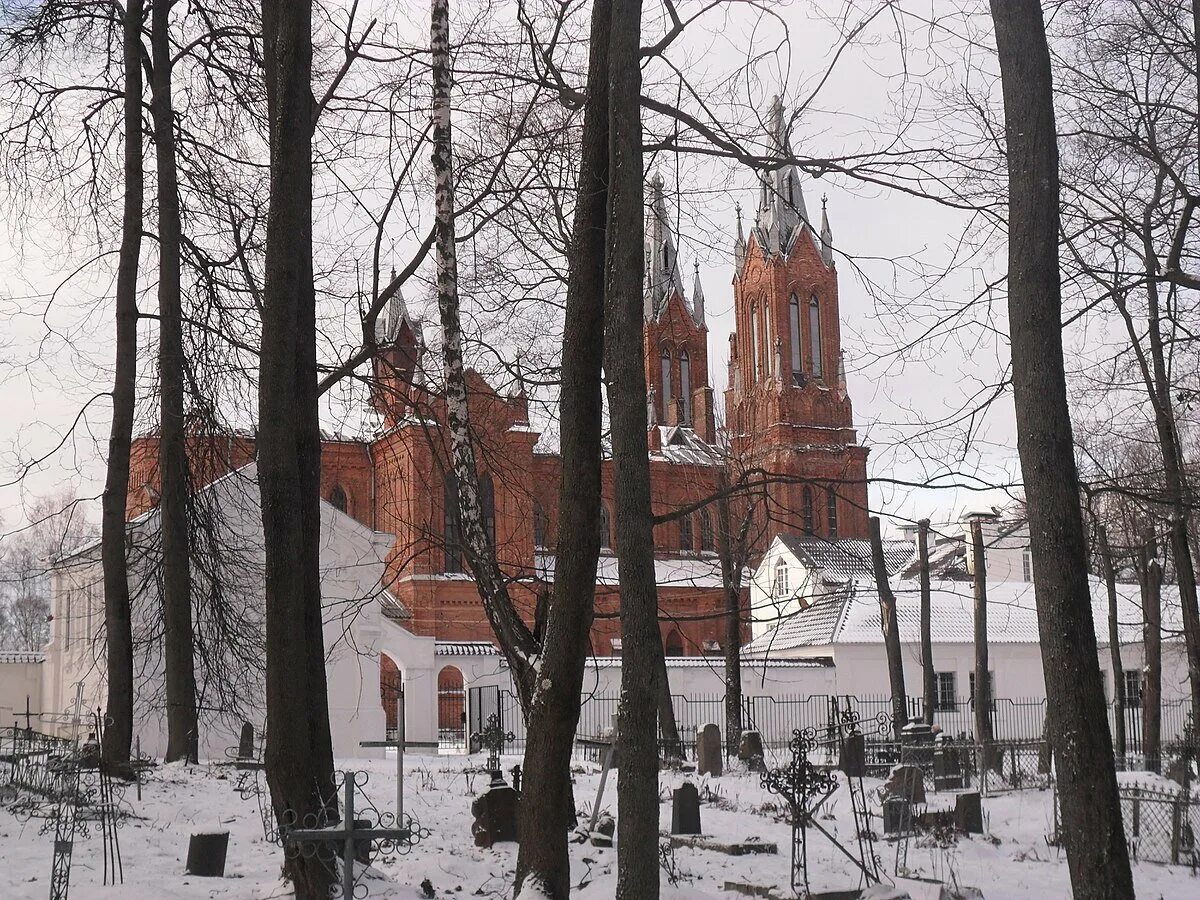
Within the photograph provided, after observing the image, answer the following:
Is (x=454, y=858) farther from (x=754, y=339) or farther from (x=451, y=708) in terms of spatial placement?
(x=754, y=339)

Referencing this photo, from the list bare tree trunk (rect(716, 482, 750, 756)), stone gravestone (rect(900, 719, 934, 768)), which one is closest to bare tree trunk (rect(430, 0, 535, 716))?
stone gravestone (rect(900, 719, 934, 768))

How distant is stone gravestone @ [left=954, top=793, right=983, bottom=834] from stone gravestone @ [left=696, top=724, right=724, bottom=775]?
6.60m

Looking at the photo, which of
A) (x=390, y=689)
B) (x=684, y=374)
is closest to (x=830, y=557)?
(x=390, y=689)

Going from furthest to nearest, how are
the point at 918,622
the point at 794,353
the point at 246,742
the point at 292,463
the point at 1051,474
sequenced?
the point at 794,353, the point at 918,622, the point at 246,742, the point at 292,463, the point at 1051,474

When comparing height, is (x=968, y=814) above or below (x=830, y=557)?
below

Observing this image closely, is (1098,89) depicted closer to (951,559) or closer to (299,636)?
(299,636)

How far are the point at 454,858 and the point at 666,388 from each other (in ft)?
181

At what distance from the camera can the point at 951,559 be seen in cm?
4919

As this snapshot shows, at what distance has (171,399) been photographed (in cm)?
1518

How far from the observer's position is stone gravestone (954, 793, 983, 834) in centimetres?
1444

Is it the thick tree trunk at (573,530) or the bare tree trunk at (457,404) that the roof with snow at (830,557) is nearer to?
the bare tree trunk at (457,404)

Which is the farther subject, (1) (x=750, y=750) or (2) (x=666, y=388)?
(2) (x=666, y=388)

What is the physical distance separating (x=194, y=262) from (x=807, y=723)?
83.0 feet

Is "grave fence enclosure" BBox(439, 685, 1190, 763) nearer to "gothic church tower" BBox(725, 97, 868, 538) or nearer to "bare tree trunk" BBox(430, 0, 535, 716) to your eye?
"bare tree trunk" BBox(430, 0, 535, 716)
